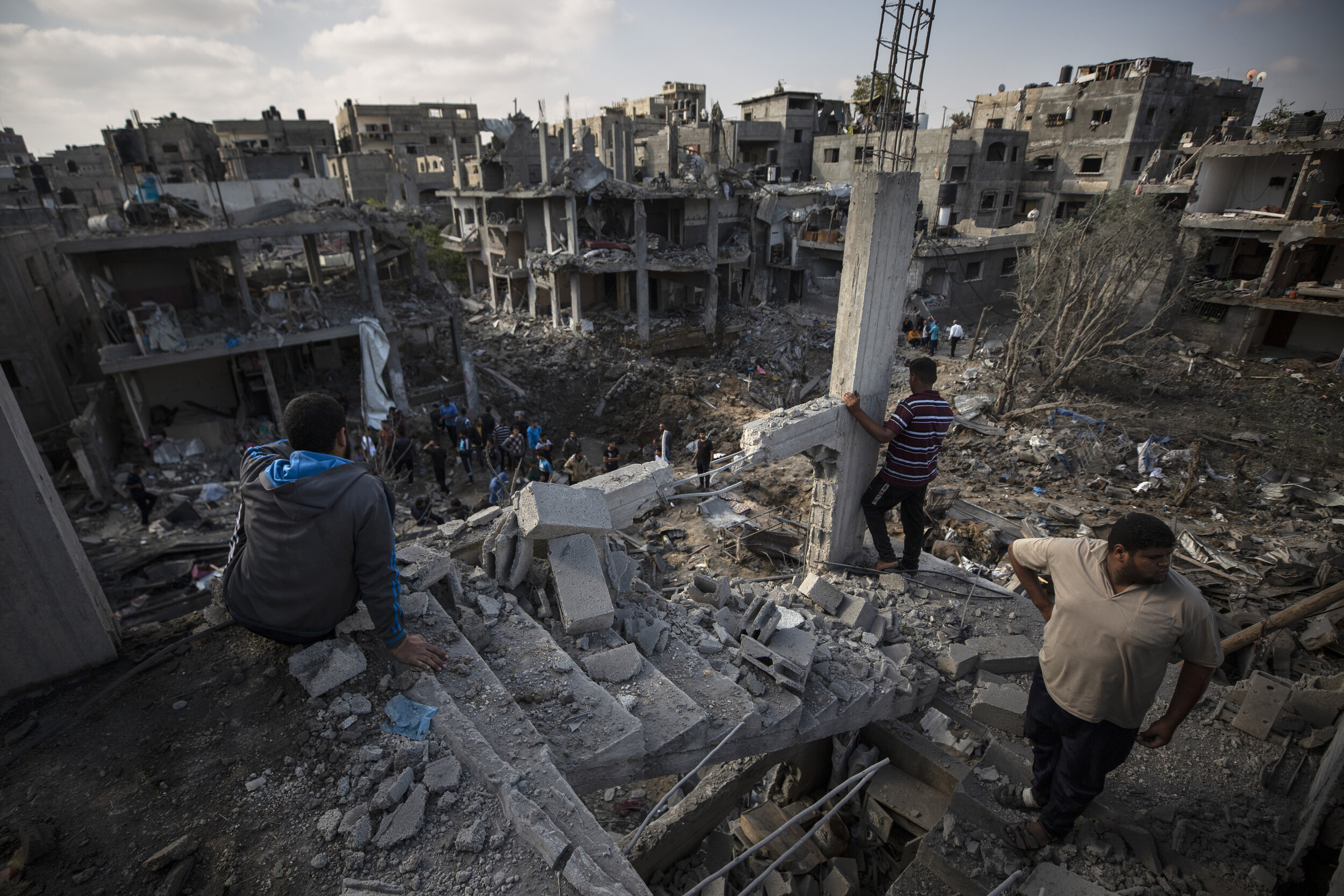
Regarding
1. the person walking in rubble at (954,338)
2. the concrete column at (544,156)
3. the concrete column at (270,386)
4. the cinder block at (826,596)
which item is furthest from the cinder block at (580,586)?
the concrete column at (544,156)

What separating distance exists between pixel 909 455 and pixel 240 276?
15906 mm

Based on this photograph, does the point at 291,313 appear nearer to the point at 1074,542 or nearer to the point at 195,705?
the point at 195,705

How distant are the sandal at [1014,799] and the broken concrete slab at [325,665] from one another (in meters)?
3.66

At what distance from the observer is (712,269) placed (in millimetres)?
22750

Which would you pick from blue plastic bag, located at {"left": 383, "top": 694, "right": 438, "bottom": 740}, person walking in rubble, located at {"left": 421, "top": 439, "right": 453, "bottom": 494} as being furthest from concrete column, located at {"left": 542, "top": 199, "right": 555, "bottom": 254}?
blue plastic bag, located at {"left": 383, "top": 694, "right": 438, "bottom": 740}

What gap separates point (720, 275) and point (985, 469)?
17.3 meters

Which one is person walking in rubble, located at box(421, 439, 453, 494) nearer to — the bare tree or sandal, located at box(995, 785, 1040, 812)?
sandal, located at box(995, 785, 1040, 812)

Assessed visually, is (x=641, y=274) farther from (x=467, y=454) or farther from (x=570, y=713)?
(x=570, y=713)

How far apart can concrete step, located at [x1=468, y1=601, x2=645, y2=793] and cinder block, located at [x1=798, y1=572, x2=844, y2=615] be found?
2450 mm

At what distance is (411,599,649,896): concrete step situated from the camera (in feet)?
7.47

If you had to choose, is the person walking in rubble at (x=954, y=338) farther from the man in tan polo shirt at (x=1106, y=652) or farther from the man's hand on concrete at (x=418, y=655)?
the man's hand on concrete at (x=418, y=655)

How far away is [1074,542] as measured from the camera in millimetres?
2975

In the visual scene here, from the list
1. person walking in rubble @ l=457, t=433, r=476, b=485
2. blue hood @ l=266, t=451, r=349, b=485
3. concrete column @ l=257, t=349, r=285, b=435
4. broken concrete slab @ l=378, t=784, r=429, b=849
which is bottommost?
person walking in rubble @ l=457, t=433, r=476, b=485

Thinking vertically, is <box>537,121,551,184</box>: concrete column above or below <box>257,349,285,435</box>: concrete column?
above
